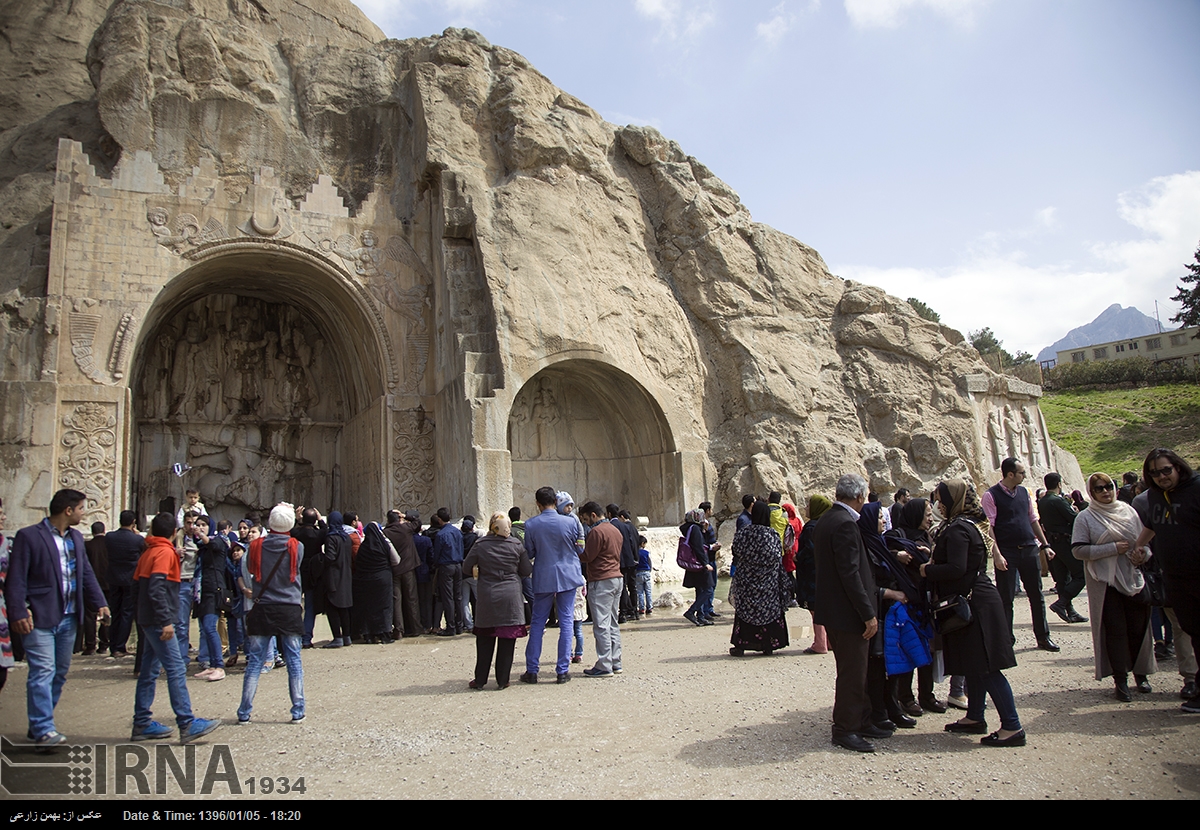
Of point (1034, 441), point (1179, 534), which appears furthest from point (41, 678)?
point (1034, 441)

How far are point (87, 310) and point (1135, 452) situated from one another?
3484 centimetres

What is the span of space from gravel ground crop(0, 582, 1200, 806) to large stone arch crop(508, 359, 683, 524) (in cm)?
995

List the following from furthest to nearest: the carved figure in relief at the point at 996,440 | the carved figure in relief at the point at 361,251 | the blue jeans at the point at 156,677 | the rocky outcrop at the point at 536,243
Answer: the carved figure in relief at the point at 996,440
the carved figure in relief at the point at 361,251
the rocky outcrop at the point at 536,243
the blue jeans at the point at 156,677

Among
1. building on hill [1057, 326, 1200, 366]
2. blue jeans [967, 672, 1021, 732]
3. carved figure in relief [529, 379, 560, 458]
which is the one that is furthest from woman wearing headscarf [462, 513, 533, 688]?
building on hill [1057, 326, 1200, 366]

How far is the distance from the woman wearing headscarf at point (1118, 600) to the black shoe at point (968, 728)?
Answer: 63.8 inches

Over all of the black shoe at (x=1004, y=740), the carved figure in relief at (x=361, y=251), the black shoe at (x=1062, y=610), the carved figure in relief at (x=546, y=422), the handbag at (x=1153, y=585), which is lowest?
the black shoe at (x=1004, y=740)

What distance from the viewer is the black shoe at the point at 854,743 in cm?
484

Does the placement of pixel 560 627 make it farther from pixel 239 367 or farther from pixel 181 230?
pixel 239 367

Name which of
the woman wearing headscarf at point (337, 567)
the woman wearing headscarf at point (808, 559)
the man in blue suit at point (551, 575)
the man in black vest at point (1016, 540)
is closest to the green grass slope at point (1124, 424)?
the man in black vest at point (1016, 540)

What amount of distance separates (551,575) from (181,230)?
13.1 metres

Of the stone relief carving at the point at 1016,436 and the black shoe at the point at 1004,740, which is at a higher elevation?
the stone relief carving at the point at 1016,436

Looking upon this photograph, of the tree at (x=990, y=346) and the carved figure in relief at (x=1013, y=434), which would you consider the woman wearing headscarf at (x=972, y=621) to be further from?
the tree at (x=990, y=346)
